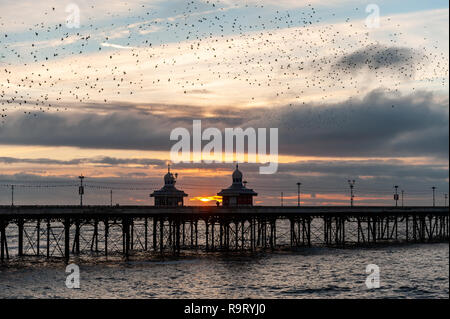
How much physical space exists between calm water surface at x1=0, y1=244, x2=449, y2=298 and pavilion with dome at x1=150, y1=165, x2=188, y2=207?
104 feet

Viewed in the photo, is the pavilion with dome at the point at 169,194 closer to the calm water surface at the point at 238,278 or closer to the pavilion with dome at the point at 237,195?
the pavilion with dome at the point at 237,195

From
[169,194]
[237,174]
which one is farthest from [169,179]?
[237,174]

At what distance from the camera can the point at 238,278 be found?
207 ft

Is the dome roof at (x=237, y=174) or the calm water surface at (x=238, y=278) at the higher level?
the dome roof at (x=237, y=174)

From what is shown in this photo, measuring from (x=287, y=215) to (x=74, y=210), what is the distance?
34.6 m

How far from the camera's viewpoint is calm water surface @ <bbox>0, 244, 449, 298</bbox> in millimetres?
54375

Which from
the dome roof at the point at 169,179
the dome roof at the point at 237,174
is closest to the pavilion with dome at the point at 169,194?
the dome roof at the point at 169,179

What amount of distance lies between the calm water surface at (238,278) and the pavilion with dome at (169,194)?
1248 inches

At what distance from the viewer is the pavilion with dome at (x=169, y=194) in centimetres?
11619

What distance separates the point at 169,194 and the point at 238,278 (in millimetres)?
54423

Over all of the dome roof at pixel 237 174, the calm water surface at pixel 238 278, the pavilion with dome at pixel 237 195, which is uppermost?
the dome roof at pixel 237 174
